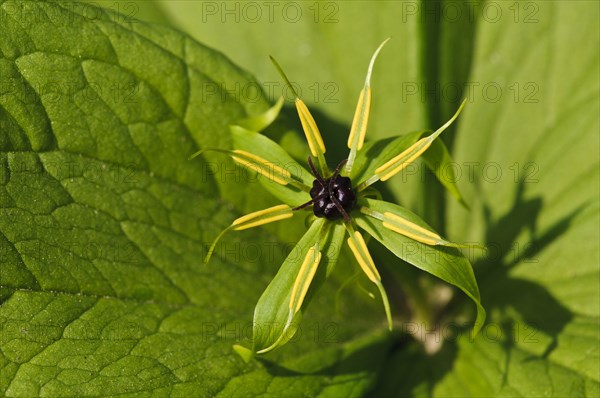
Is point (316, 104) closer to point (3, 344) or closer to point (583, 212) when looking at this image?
point (583, 212)

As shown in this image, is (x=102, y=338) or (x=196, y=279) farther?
(x=196, y=279)

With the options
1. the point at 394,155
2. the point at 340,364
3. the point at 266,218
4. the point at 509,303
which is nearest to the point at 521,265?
the point at 509,303

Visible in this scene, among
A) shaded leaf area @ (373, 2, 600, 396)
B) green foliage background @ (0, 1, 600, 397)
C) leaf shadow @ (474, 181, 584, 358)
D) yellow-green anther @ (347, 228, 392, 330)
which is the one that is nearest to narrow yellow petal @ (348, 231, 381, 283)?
yellow-green anther @ (347, 228, 392, 330)

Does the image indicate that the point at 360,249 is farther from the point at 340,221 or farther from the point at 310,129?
the point at 310,129

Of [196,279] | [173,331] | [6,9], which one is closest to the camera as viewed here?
[6,9]

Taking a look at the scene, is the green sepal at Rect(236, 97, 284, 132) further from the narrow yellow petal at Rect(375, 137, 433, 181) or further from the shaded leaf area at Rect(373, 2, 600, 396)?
the shaded leaf area at Rect(373, 2, 600, 396)

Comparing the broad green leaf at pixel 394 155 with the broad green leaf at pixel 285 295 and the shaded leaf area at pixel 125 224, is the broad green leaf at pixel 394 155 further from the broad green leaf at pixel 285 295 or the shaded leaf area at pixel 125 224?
the shaded leaf area at pixel 125 224

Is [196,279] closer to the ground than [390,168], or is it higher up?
closer to the ground

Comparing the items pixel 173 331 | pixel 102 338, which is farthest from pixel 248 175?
pixel 102 338
